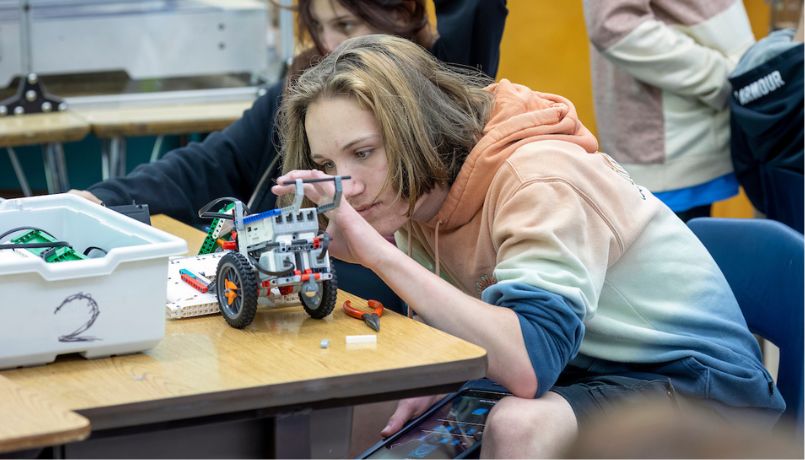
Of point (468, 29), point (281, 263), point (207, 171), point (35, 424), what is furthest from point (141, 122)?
point (35, 424)

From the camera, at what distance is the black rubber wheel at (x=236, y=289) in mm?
1421

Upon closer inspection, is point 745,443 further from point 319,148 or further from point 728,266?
point 728,266

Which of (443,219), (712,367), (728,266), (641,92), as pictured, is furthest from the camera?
(641,92)

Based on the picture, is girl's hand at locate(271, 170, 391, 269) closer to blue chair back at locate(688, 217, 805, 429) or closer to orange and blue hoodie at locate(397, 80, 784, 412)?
orange and blue hoodie at locate(397, 80, 784, 412)

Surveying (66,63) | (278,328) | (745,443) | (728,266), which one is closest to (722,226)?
(728,266)

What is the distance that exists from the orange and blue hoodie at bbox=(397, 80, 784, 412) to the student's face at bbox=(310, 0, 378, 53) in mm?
760

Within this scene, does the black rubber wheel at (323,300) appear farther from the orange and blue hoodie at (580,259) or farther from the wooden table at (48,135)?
the wooden table at (48,135)

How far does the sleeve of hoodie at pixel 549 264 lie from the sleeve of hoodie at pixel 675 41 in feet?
4.90

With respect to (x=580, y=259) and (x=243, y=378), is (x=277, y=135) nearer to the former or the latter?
(x=580, y=259)

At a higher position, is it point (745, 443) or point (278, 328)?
point (745, 443)

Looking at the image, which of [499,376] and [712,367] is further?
[712,367]

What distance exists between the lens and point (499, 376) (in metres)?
1.46

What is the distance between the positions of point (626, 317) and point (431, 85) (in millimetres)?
467

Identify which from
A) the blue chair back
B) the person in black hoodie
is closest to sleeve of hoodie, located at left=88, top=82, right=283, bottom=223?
the person in black hoodie
